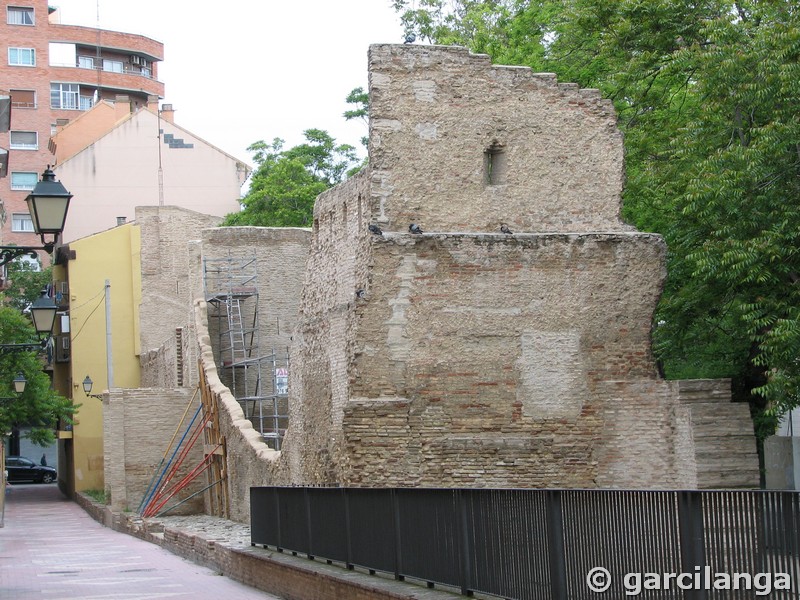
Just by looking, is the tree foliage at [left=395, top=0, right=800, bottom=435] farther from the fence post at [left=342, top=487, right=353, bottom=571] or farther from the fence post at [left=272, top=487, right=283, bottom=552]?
the fence post at [left=272, top=487, right=283, bottom=552]

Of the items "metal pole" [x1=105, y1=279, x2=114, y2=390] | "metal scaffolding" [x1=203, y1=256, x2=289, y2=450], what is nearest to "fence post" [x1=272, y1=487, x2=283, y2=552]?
"metal scaffolding" [x1=203, y1=256, x2=289, y2=450]

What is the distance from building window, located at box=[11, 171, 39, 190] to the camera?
7219cm

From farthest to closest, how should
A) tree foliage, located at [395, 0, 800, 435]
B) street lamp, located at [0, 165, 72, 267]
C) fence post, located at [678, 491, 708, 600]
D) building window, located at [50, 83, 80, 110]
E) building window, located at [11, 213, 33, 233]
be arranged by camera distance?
1. building window, located at [50, 83, 80, 110]
2. building window, located at [11, 213, 33, 233]
3. tree foliage, located at [395, 0, 800, 435]
4. street lamp, located at [0, 165, 72, 267]
5. fence post, located at [678, 491, 708, 600]

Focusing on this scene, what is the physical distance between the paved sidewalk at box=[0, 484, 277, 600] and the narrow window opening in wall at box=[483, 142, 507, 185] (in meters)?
6.17

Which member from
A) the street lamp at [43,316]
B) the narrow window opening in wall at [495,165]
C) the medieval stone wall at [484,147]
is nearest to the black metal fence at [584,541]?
the medieval stone wall at [484,147]

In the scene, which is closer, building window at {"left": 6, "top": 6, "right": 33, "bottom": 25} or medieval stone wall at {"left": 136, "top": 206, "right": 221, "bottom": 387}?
medieval stone wall at {"left": 136, "top": 206, "right": 221, "bottom": 387}

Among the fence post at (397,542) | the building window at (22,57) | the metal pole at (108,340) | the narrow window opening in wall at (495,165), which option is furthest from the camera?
the building window at (22,57)

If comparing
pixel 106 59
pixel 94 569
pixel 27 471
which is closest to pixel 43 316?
pixel 94 569

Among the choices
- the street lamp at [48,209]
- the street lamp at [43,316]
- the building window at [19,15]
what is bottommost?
the street lamp at [43,316]

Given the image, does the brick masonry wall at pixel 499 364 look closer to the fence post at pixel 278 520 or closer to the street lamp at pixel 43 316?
the fence post at pixel 278 520

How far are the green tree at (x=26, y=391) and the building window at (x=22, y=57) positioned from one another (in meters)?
34.3

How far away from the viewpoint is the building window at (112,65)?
79550 millimetres

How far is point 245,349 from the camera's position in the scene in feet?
108

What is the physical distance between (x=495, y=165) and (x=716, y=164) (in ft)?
9.73
